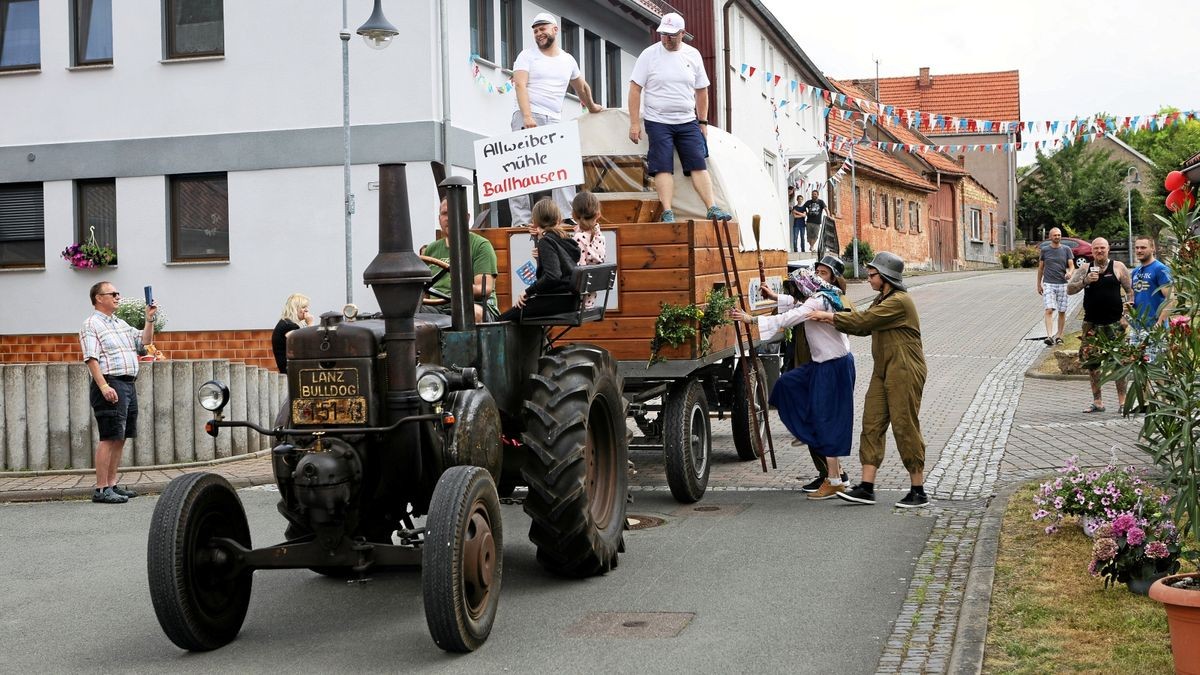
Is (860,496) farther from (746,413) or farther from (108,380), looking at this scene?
(108,380)

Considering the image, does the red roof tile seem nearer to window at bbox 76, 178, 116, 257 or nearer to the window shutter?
window at bbox 76, 178, 116, 257

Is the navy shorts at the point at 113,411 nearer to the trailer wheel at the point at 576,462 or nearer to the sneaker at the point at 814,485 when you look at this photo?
the trailer wheel at the point at 576,462

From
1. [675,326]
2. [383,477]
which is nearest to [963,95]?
[675,326]

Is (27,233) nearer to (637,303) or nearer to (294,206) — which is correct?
(294,206)

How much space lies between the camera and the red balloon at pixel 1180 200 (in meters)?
5.81

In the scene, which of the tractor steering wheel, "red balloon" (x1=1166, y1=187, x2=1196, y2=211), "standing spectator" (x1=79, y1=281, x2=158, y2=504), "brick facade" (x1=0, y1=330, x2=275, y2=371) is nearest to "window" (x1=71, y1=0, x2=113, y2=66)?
"brick facade" (x1=0, y1=330, x2=275, y2=371)

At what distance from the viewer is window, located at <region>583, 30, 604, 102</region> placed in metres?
28.4

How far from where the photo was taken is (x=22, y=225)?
2195cm

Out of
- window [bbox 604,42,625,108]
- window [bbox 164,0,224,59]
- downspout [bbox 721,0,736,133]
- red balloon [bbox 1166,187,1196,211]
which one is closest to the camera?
red balloon [bbox 1166,187,1196,211]

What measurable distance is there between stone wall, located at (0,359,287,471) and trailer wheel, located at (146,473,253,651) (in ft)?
23.4

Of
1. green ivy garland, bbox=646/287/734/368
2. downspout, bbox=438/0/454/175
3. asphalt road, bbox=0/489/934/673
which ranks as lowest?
asphalt road, bbox=0/489/934/673

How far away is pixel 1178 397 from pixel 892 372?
4.67m

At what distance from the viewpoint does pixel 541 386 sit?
25.6 feet

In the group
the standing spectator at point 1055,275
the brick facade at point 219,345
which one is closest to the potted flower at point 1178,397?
the brick facade at point 219,345
